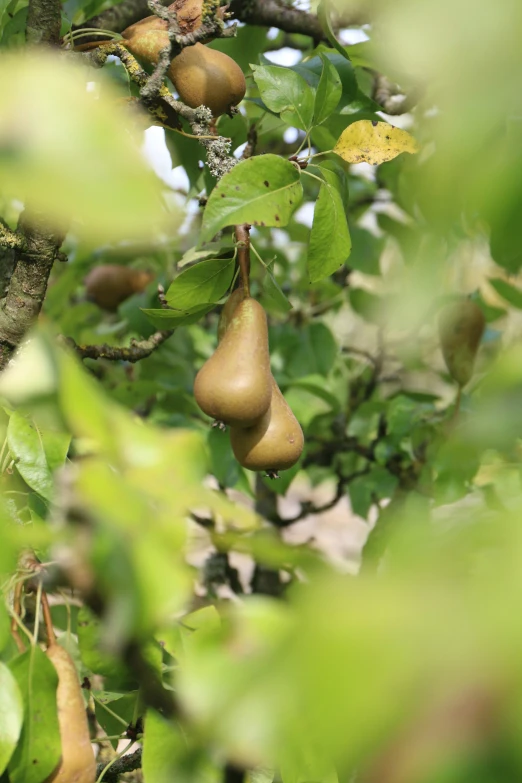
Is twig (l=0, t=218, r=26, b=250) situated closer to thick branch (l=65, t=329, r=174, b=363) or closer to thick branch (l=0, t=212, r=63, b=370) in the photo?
thick branch (l=0, t=212, r=63, b=370)

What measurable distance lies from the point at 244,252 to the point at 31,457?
26 cm

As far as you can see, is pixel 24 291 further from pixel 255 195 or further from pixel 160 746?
pixel 160 746

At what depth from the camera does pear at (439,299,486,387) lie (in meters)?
1.13

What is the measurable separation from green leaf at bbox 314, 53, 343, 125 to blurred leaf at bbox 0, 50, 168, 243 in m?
0.59

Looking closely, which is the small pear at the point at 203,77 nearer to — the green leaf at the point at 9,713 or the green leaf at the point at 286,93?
the green leaf at the point at 286,93

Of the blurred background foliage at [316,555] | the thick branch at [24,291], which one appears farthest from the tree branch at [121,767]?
the thick branch at [24,291]

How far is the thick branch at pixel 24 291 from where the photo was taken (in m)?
0.68

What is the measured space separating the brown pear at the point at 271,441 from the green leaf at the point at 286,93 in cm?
27

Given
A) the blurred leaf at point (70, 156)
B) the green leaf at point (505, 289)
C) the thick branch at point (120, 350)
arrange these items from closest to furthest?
the blurred leaf at point (70, 156)
the thick branch at point (120, 350)
the green leaf at point (505, 289)

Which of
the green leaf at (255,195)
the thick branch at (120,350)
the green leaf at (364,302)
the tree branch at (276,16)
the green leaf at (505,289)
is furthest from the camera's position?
the green leaf at (364,302)

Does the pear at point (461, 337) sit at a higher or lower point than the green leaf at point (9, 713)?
lower

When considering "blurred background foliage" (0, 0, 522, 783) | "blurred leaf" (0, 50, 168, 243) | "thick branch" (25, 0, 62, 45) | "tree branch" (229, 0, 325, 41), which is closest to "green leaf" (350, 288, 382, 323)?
"tree branch" (229, 0, 325, 41)

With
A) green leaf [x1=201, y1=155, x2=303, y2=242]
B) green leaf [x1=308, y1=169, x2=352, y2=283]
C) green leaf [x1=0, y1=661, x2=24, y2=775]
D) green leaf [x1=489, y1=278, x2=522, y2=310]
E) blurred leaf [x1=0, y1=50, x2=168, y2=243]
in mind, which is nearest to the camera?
blurred leaf [x1=0, y1=50, x2=168, y2=243]

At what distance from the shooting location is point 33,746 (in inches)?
19.3
